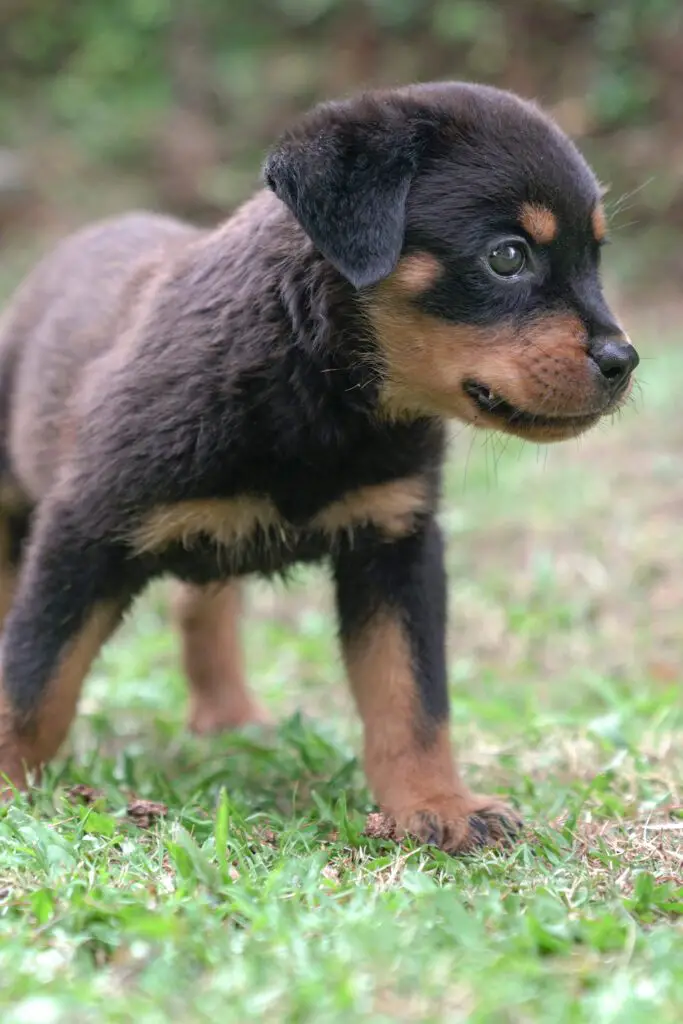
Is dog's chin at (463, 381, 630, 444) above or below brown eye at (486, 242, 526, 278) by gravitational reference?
below

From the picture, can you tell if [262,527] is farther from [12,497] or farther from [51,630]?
[12,497]

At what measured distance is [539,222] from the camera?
3.37m

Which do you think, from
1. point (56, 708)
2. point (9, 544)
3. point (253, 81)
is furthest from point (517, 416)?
point (253, 81)

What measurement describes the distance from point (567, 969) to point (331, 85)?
12036mm

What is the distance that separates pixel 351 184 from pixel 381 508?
3.01ft

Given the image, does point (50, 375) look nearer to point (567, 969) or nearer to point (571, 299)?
point (571, 299)

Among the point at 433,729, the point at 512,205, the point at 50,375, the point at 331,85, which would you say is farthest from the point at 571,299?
the point at 331,85

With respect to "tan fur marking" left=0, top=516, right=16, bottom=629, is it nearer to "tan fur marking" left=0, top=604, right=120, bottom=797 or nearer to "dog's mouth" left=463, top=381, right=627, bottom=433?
"tan fur marking" left=0, top=604, right=120, bottom=797

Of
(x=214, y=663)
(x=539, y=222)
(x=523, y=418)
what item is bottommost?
(x=214, y=663)

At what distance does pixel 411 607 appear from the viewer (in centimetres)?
390

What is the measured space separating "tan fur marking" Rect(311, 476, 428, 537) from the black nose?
696mm

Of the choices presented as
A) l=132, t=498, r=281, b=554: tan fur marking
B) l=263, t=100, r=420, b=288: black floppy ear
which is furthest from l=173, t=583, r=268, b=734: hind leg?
l=263, t=100, r=420, b=288: black floppy ear

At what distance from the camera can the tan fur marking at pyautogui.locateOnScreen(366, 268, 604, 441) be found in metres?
3.31

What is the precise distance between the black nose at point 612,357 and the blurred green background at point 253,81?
887 cm
